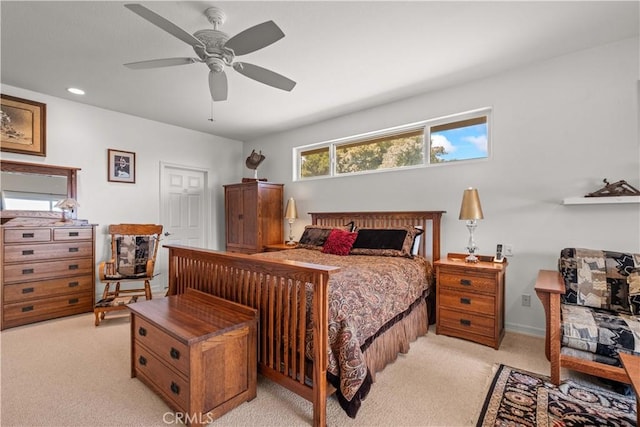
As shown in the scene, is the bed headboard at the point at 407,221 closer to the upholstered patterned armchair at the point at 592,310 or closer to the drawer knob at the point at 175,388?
the upholstered patterned armchair at the point at 592,310

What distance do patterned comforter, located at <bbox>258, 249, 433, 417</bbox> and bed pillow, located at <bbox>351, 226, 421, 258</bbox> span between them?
137 mm

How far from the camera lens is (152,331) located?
186 cm

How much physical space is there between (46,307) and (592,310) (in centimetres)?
518

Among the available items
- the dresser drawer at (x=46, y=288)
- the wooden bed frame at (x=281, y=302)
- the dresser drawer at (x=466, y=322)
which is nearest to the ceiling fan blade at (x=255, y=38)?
the wooden bed frame at (x=281, y=302)

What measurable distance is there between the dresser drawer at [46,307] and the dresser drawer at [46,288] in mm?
54

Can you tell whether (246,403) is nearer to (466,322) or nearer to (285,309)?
(285,309)

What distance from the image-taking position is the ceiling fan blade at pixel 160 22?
4.91ft

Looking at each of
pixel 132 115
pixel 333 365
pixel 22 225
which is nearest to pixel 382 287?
pixel 333 365

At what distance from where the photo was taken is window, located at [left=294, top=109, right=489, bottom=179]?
326 centimetres

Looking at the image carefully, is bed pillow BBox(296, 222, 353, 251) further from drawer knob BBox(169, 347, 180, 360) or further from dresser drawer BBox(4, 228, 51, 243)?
dresser drawer BBox(4, 228, 51, 243)

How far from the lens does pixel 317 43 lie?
247 cm

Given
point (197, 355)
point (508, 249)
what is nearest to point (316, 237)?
point (508, 249)

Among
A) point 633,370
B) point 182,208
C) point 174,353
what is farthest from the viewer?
point 182,208

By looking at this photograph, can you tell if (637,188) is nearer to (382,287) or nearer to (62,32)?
(382,287)
